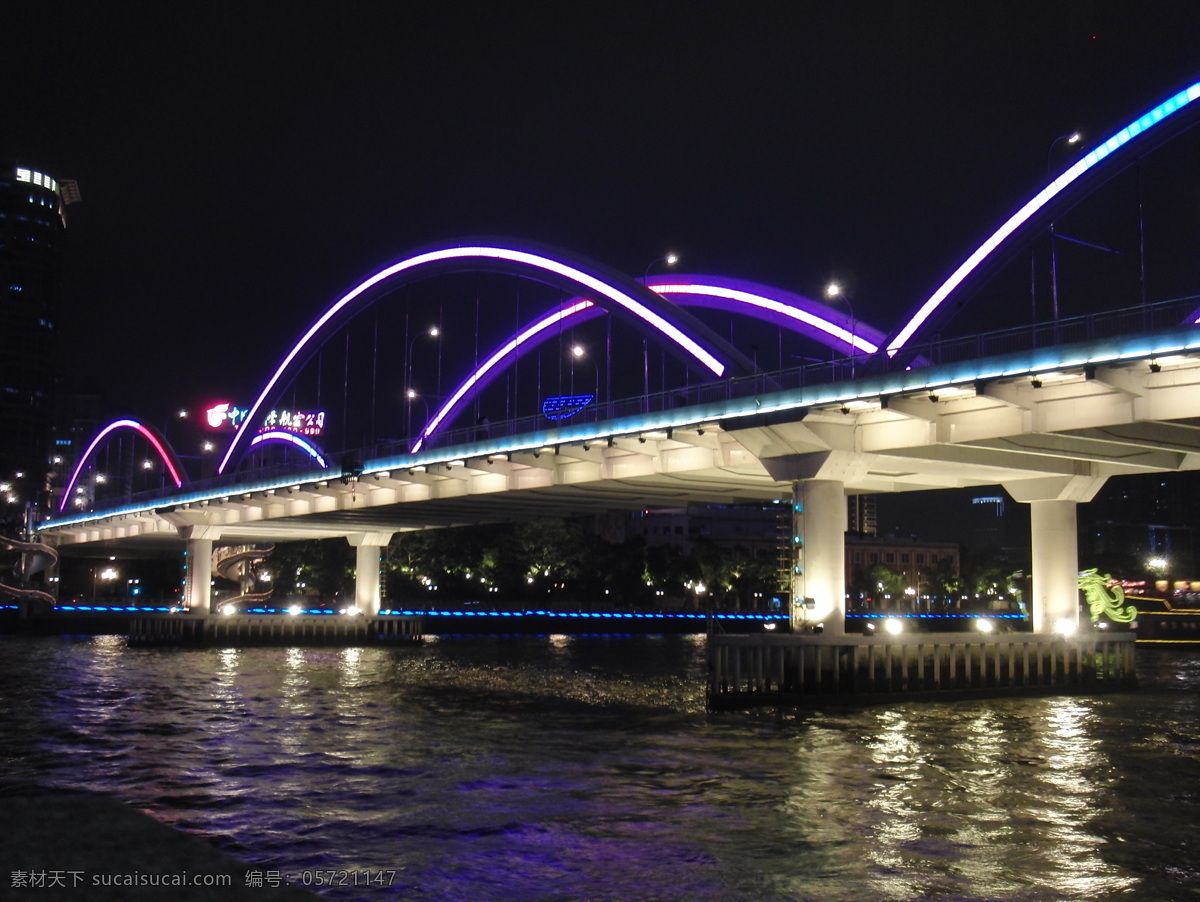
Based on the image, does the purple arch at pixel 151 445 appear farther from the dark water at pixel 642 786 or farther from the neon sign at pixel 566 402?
the dark water at pixel 642 786

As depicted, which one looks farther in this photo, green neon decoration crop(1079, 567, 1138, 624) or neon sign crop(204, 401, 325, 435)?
neon sign crop(204, 401, 325, 435)

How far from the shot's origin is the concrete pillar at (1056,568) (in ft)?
145

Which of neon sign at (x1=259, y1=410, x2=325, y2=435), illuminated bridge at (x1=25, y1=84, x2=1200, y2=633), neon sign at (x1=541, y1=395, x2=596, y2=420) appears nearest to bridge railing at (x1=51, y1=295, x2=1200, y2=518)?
illuminated bridge at (x1=25, y1=84, x2=1200, y2=633)

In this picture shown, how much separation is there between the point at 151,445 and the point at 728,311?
7921 centimetres

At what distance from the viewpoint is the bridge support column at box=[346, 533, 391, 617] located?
85562mm

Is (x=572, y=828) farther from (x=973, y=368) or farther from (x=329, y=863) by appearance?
(x=973, y=368)

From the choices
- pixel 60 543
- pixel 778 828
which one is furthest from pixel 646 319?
pixel 60 543

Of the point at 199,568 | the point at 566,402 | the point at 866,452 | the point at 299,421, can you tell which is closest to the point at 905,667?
the point at 866,452

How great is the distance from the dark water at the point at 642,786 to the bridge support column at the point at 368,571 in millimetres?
42371

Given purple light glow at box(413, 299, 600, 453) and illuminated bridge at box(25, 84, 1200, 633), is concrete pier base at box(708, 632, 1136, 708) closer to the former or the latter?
illuminated bridge at box(25, 84, 1200, 633)

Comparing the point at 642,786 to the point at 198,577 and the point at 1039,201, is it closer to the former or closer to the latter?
the point at 1039,201

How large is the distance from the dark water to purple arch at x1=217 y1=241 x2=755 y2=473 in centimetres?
1499

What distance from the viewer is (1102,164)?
38281mm

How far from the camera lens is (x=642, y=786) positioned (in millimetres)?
21281
